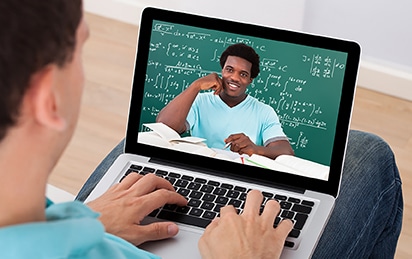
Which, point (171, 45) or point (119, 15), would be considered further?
point (119, 15)

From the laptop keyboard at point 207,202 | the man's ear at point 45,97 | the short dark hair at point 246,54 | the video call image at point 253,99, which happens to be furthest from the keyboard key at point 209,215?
the man's ear at point 45,97

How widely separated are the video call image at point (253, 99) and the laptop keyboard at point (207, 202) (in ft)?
0.15

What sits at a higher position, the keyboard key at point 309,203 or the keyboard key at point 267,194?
the keyboard key at point 309,203

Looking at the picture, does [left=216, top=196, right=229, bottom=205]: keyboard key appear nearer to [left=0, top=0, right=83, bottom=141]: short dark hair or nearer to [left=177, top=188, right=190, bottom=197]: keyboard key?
[left=177, top=188, right=190, bottom=197]: keyboard key

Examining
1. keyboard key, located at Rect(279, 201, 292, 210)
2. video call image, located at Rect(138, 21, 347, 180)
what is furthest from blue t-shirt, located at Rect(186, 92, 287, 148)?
keyboard key, located at Rect(279, 201, 292, 210)

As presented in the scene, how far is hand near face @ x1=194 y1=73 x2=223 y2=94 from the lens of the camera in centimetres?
117

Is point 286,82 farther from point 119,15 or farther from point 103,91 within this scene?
point 119,15

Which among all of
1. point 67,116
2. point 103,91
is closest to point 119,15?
point 103,91

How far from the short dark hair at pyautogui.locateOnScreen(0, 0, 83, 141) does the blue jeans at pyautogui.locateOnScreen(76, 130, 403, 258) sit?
647mm

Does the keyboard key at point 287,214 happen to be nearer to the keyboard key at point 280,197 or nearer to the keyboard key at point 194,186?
the keyboard key at point 280,197

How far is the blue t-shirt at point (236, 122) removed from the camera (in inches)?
45.3

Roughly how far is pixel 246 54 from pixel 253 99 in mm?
69

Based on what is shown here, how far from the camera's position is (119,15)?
107 inches

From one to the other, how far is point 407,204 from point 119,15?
1.27m
